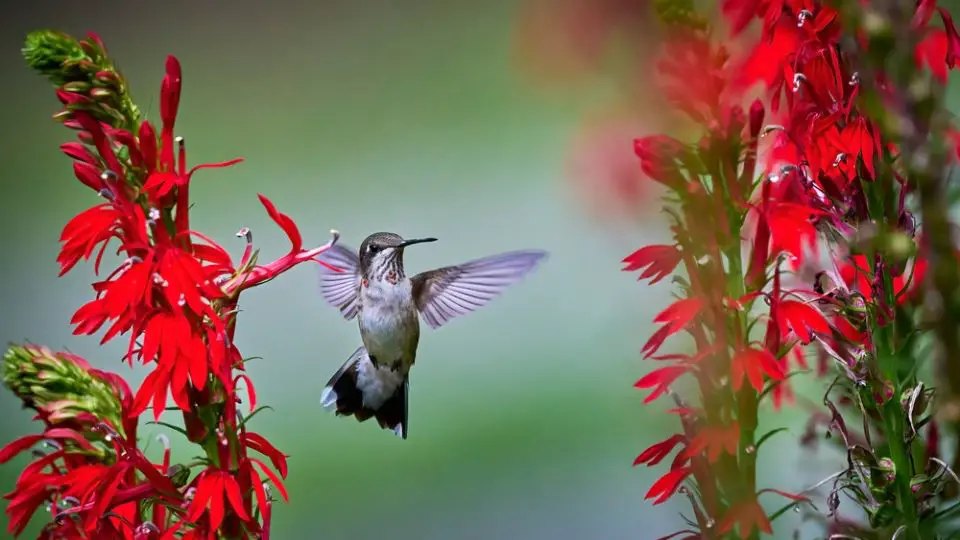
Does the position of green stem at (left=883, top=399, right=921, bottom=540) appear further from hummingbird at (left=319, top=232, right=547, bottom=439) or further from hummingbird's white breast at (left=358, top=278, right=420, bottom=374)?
hummingbird's white breast at (left=358, top=278, right=420, bottom=374)

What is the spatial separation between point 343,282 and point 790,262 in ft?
2.45

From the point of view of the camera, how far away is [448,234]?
63.7 inches

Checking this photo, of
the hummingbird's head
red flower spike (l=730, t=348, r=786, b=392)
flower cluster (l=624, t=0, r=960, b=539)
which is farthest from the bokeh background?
red flower spike (l=730, t=348, r=786, b=392)

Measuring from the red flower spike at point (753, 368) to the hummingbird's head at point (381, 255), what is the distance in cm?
63

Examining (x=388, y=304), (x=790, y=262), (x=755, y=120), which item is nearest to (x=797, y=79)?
(x=755, y=120)

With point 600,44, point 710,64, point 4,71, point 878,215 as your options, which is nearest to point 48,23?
point 4,71

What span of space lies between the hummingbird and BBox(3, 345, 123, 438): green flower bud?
0.45 meters

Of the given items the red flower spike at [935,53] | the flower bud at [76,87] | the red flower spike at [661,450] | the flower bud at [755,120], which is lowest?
the red flower spike at [661,450]

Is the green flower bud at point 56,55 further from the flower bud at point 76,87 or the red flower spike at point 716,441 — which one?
the red flower spike at point 716,441

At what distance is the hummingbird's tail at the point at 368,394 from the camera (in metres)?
1.39

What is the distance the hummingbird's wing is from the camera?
4.56 ft

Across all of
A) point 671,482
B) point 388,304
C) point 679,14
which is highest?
point 679,14

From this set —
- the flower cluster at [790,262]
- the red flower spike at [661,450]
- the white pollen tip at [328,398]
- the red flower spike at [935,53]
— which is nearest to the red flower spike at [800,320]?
the flower cluster at [790,262]

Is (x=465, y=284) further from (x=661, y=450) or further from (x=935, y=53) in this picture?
(x=935, y=53)
